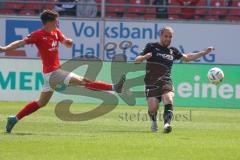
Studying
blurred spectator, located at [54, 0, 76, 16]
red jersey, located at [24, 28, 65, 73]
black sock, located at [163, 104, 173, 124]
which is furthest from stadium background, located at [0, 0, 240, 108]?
red jersey, located at [24, 28, 65, 73]

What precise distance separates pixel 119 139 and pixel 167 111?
180cm

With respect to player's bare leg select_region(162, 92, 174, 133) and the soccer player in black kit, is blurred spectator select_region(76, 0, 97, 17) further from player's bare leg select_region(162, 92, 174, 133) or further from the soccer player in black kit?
player's bare leg select_region(162, 92, 174, 133)

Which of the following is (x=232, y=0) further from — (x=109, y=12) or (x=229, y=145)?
(x=229, y=145)

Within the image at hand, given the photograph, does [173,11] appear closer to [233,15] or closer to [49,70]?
[233,15]

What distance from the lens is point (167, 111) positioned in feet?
48.4

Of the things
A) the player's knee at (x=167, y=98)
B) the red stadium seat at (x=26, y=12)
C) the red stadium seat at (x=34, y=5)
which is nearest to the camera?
the player's knee at (x=167, y=98)

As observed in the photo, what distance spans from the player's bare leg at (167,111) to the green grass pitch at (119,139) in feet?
0.63

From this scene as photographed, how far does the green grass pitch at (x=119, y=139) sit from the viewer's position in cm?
1122

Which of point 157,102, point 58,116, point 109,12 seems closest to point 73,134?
point 157,102

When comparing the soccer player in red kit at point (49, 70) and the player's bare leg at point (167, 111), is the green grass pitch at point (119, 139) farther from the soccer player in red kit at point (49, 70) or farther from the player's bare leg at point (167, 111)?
the soccer player in red kit at point (49, 70)

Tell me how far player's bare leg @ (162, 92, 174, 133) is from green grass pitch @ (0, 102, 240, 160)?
193 mm

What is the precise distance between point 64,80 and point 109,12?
51.9ft

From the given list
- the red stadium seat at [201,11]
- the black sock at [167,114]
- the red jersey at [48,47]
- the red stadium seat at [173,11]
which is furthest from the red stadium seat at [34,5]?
the black sock at [167,114]

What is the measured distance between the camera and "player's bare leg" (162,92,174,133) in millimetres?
14523
